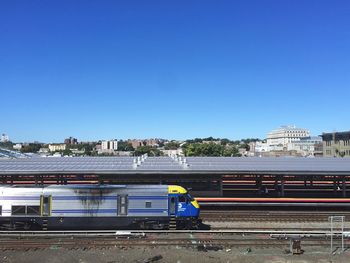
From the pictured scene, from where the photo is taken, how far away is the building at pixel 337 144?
365 feet

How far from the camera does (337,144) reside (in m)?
115

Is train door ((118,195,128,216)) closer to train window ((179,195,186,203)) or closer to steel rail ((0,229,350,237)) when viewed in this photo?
steel rail ((0,229,350,237))

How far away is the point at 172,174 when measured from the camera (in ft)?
125

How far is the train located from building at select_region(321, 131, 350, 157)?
96.6 m

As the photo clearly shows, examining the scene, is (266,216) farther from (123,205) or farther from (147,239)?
(123,205)

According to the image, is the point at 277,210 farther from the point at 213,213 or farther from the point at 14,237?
the point at 14,237

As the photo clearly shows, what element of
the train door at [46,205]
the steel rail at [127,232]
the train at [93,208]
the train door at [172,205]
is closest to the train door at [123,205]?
the train at [93,208]

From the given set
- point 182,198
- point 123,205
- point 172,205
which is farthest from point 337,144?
point 123,205

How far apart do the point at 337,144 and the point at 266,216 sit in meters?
92.2

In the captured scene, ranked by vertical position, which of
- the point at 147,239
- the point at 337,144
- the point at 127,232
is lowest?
the point at 147,239

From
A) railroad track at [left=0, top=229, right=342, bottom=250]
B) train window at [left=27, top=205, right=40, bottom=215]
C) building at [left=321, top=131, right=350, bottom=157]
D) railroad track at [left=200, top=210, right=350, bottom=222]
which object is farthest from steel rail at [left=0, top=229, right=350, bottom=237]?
building at [left=321, top=131, right=350, bottom=157]

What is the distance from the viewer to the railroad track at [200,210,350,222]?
3145 cm

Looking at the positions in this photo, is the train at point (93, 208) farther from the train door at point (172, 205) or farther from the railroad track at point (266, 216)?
the railroad track at point (266, 216)

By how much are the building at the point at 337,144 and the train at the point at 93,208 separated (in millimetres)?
96601
